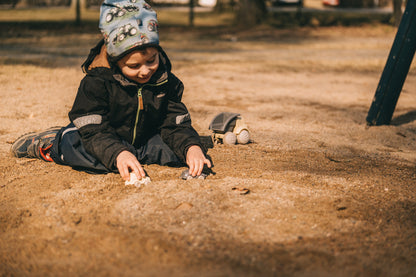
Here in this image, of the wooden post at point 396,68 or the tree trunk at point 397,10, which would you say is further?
the tree trunk at point 397,10

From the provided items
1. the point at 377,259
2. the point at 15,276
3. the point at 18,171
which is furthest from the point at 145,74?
the point at 377,259

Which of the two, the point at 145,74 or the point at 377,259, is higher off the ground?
the point at 145,74

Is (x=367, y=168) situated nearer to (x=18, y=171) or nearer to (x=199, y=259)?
(x=199, y=259)

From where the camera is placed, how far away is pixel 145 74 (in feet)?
9.24

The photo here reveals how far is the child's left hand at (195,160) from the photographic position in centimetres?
290

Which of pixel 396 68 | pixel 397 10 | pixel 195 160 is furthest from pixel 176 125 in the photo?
pixel 397 10

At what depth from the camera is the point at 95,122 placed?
2920 millimetres

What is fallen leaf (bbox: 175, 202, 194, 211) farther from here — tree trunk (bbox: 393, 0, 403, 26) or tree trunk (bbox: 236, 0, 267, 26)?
tree trunk (bbox: 236, 0, 267, 26)

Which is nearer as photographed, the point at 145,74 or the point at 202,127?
the point at 145,74

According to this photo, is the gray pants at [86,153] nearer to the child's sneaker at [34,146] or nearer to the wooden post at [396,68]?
the child's sneaker at [34,146]

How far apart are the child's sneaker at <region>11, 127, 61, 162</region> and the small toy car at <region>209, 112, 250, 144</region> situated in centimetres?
129

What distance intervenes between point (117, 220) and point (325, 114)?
3.22 meters

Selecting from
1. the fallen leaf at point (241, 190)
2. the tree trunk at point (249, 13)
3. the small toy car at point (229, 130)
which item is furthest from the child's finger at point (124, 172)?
the tree trunk at point (249, 13)

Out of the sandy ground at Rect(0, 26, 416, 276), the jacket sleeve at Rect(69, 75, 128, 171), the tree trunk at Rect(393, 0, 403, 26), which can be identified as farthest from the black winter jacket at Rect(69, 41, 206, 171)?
the tree trunk at Rect(393, 0, 403, 26)
